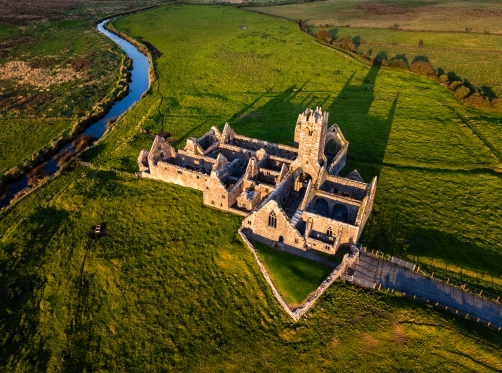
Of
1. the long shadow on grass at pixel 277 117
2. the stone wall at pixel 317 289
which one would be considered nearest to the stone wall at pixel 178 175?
the stone wall at pixel 317 289

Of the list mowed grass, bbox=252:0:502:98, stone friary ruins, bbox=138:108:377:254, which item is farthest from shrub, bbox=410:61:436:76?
stone friary ruins, bbox=138:108:377:254

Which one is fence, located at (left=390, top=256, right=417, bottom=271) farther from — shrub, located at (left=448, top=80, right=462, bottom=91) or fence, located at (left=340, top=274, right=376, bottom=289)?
shrub, located at (left=448, top=80, right=462, bottom=91)

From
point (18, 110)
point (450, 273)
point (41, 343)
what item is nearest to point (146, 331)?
point (41, 343)

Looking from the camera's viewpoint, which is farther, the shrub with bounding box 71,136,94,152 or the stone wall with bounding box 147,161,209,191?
the shrub with bounding box 71,136,94,152

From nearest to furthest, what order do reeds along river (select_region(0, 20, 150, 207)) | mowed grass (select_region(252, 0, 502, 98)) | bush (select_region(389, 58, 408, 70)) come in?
reeds along river (select_region(0, 20, 150, 207)) < bush (select_region(389, 58, 408, 70)) < mowed grass (select_region(252, 0, 502, 98))

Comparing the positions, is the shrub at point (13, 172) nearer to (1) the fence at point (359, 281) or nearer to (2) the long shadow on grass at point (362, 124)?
(1) the fence at point (359, 281)

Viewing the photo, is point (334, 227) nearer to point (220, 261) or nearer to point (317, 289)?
point (317, 289)
